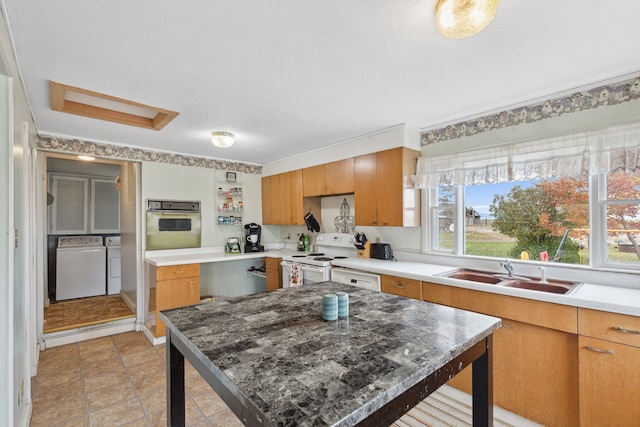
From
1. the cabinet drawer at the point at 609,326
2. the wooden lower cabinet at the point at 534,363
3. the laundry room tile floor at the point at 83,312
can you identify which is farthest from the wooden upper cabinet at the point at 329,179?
the laundry room tile floor at the point at 83,312

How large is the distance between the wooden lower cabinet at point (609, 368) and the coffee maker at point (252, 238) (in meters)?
3.71

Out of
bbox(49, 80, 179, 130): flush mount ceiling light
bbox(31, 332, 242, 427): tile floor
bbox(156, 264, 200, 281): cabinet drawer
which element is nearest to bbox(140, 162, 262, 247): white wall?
bbox(156, 264, 200, 281): cabinet drawer

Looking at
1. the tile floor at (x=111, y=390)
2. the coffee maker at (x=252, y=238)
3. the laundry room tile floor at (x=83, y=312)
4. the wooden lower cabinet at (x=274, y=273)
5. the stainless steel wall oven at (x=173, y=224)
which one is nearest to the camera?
the tile floor at (x=111, y=390)

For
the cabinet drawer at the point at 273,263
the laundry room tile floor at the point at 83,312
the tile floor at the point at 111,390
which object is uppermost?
the cabinet drawer at the point at 273,263

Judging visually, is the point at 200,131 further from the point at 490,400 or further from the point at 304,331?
the point at 490,400

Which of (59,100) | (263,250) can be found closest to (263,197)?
(263,250)

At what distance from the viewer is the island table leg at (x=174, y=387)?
145 centimetres

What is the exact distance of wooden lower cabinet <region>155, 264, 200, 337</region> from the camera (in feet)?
10.9

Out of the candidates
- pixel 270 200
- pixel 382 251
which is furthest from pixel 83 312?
pixel 382 251

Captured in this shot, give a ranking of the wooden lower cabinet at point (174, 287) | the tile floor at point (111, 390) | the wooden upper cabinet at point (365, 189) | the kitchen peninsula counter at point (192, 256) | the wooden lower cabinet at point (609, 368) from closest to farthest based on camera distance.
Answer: the wooden lower cabinet at point (609, 368)
the tile floor at point (111, 390)
the wooden upper cabinet at point (365, 189)
the wooden lower cabinet at point (174, 287)
the kitchen peninsula counter at point (192, 256)

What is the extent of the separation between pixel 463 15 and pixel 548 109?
1.62 metres

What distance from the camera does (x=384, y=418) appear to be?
88cm

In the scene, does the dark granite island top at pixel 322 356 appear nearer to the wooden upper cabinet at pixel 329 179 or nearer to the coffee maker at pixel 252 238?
the wooden upper cabinet at pixel 329 179

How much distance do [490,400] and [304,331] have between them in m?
0.93
